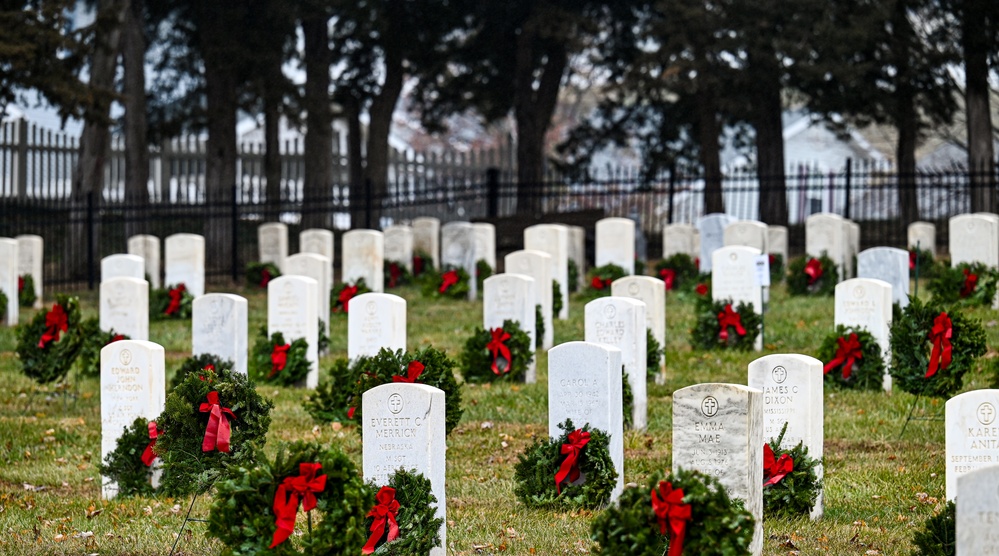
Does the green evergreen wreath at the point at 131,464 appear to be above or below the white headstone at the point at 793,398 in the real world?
below

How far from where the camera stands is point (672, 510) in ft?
18.8

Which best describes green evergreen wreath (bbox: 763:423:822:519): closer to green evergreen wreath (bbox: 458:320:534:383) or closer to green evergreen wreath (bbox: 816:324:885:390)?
green evergreen wreath (bbox: 816:324:885:390)

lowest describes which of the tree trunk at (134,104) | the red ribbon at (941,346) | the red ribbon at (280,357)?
the red ribbon at (280,357)

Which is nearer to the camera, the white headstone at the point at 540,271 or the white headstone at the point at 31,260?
the white headstone at the point at 540,271

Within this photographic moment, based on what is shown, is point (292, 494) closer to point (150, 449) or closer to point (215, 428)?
point (215, 428)

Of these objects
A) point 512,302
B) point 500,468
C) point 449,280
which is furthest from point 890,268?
point 449,280

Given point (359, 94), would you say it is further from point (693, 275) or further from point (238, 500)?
point (238, 500)

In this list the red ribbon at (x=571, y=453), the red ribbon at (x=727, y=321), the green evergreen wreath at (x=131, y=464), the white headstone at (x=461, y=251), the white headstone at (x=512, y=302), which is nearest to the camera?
the red ribbon at (x=571, y=453)

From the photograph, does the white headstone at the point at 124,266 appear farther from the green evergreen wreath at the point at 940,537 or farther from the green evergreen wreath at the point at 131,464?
the green evergreen wreath at the point at 940,537

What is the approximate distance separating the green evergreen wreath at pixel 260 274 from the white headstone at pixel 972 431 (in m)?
14.2

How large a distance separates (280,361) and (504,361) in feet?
6.70

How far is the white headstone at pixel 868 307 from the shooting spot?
1167 cm

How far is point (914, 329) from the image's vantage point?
10836 mm

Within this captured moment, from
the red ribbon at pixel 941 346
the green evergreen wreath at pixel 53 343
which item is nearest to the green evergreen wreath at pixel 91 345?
the green evergreen wreath at pixel 53 343
